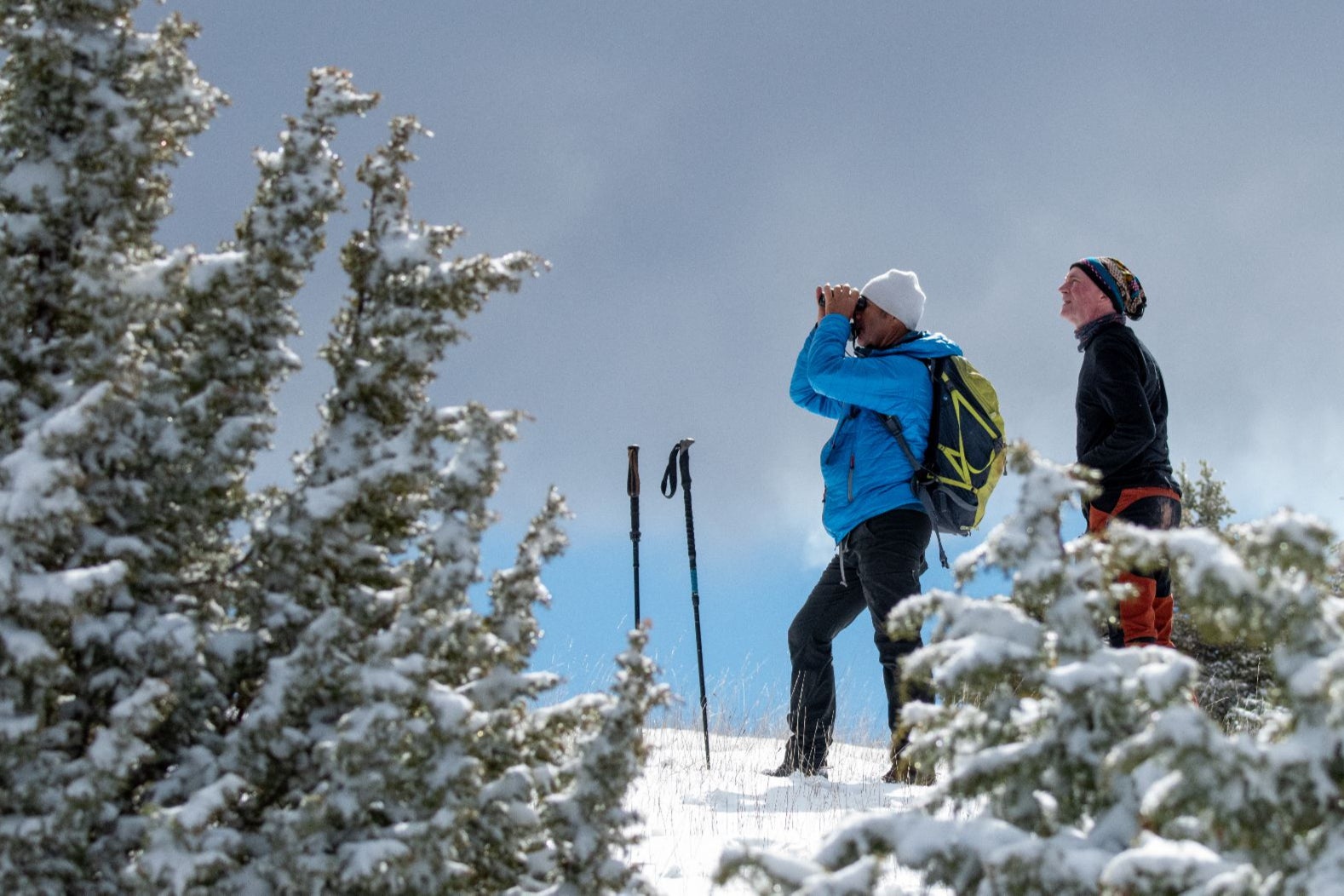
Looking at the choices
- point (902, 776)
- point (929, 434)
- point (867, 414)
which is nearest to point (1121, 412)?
point (929, 434)

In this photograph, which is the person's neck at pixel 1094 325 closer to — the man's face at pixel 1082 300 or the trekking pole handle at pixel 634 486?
the man's face at pixel 1082 300

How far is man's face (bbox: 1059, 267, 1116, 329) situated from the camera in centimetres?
681

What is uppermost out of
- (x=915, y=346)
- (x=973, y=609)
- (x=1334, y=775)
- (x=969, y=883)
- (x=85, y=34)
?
(x=915, y=346)

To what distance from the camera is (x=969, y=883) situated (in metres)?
2.60

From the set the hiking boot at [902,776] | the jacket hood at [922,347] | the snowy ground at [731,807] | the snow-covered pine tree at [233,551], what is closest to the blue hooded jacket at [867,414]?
the jacket hood at [922,347]

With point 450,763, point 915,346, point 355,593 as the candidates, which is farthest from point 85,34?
point 915,346

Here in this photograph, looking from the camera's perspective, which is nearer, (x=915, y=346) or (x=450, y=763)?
(x=450, y=763)

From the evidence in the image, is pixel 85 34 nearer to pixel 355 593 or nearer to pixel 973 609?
pixel 355 593

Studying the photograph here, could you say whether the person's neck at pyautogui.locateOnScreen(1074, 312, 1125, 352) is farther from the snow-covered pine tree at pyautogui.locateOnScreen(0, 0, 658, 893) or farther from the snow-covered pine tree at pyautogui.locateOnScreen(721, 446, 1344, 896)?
the snow-covered pine tree at pyautogui.locateOnScreen(0, 0, 658, 893)

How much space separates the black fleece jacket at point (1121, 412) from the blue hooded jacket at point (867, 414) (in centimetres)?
85

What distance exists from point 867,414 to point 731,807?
7.86 ft

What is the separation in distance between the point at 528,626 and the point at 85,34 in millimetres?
2301

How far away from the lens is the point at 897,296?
702 centimetres

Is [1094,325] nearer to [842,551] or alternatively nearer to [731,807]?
[842,551]
